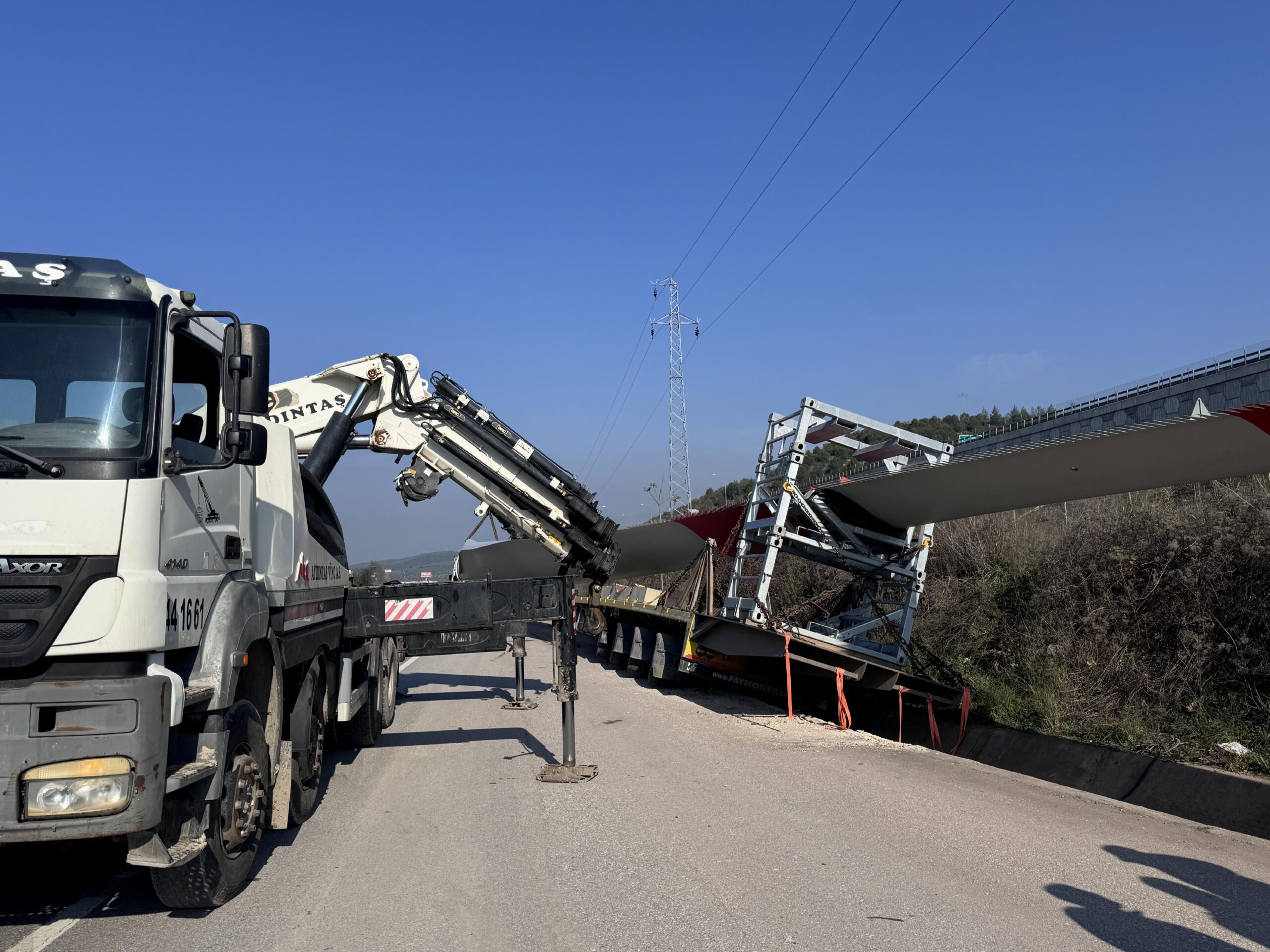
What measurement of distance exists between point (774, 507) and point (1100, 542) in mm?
4348

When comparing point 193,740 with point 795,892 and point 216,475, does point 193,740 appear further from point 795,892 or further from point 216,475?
point 795,892

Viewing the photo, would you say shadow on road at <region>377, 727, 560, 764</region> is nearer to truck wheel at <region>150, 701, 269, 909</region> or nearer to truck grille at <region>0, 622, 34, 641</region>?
truck wheel at <region>150, 701, 269, 909</region>

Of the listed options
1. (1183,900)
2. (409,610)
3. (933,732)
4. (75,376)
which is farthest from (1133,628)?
(75,376)

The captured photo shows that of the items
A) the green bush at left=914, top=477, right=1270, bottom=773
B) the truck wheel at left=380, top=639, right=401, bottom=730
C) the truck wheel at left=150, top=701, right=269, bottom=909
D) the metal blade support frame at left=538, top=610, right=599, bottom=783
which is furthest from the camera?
the truck wheel at left=380, top=639, right=401, bottom=730

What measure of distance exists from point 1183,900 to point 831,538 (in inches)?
305

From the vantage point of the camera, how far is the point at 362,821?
21.6 feet


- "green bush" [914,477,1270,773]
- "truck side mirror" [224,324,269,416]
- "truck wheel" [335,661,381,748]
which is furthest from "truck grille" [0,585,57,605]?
"green bush" [914,477,1270,773]

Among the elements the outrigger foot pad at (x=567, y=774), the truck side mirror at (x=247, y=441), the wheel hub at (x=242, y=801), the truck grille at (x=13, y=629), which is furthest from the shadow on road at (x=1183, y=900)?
the truck grille at (x=13, y=629)

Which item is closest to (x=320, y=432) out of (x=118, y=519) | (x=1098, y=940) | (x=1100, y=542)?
(x=118, y=519)

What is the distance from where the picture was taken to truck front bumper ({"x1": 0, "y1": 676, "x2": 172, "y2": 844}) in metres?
3.61

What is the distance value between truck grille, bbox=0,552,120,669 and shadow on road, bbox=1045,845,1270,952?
5.03 metres

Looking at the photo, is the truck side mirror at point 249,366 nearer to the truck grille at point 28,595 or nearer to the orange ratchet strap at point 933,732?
the truck grille at point 28,595

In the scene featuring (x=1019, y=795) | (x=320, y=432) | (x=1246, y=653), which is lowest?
(x=1019, y=795)

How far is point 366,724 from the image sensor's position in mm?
9289
